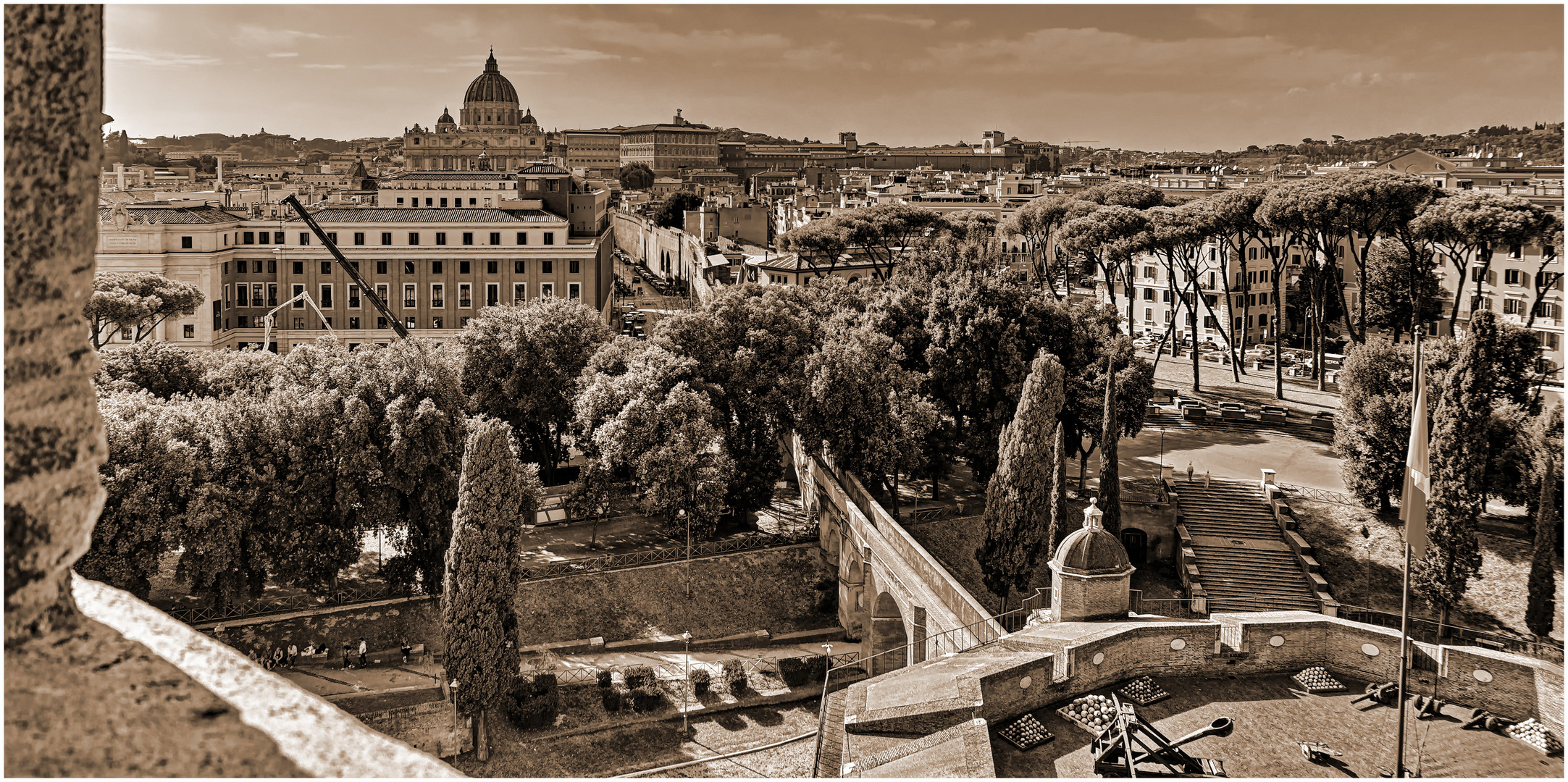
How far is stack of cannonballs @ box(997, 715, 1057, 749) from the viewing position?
1425cm

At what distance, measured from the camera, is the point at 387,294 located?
5534cm

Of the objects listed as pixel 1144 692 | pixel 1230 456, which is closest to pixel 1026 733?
pixel 1144 692

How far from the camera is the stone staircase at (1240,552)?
87.7ft

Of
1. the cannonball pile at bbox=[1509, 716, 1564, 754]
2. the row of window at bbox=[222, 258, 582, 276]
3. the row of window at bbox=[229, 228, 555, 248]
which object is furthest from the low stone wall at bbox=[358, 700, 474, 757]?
the row of window at bbox=[229, 228, 555, 248]

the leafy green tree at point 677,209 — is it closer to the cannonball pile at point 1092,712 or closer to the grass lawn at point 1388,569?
the grass lawn at point 1388,569

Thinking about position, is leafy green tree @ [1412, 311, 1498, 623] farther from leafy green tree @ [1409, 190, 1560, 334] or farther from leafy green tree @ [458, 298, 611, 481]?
leafy green tree @ [458, 298, 611, 481]

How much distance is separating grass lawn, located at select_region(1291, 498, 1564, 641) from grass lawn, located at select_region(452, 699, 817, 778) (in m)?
12.4

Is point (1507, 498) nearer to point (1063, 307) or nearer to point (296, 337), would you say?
point (1063, 307)

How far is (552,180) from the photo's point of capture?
74.4m

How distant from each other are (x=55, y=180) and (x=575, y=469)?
37637 mm

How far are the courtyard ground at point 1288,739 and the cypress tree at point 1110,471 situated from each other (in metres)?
11.9

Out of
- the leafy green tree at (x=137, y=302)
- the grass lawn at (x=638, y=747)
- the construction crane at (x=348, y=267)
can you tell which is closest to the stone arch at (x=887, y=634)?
the grass lawn at (x=638, y=747)

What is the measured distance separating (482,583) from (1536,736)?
57.9ft

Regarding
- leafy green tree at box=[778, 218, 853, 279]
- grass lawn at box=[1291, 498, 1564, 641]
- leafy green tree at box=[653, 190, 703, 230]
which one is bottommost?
grass lawn at box=[1291, 498, 1564, 641]
